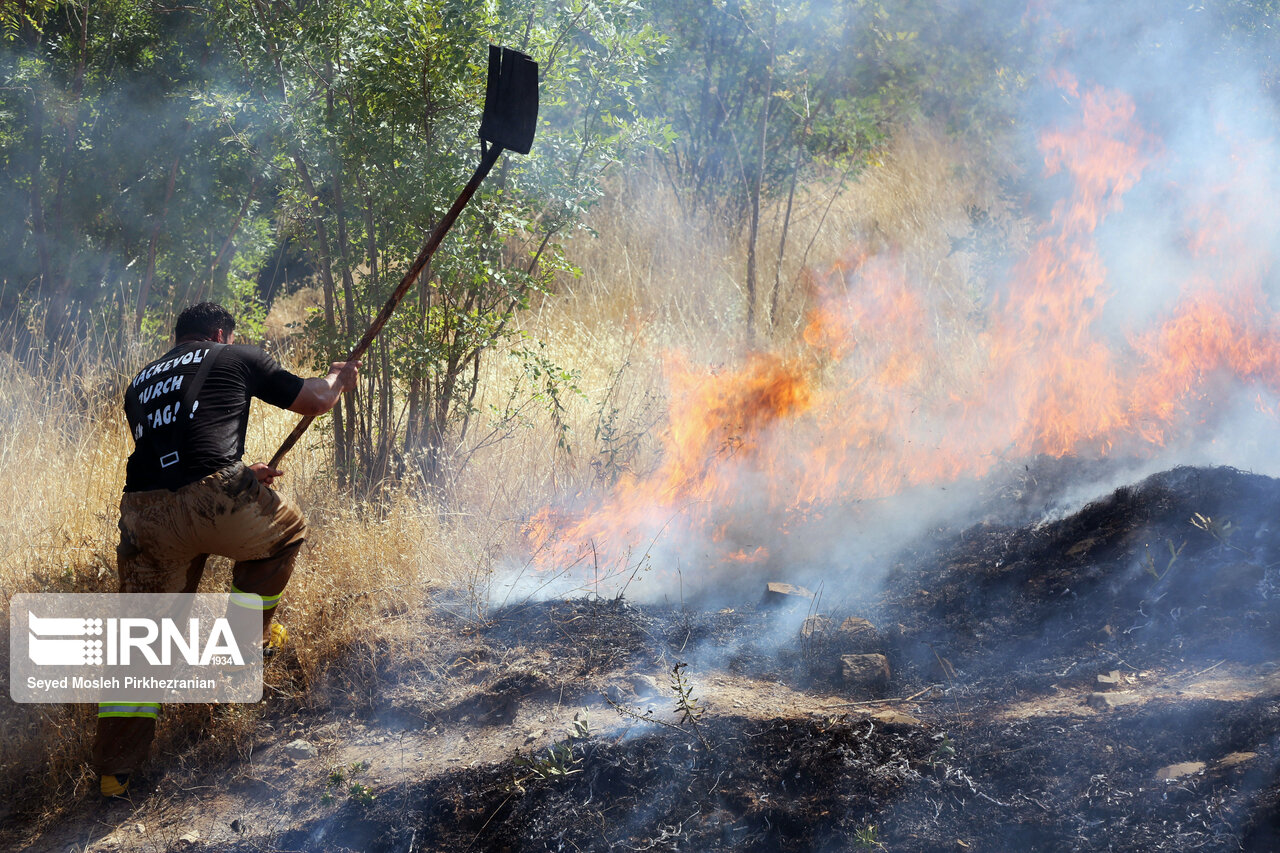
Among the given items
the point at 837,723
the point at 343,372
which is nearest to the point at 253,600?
the point at 343,372

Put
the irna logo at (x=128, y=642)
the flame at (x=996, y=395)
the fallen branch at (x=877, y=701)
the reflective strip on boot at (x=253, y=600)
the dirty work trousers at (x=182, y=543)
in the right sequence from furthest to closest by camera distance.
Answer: the flame at (x=996, y=395) < the irna logo at (x=128, y=642) < the reflective strip on boot at (x=253, y=600) < the dirty work trousers at (x=182, y=543) < the fallen branch at (x=877, y=701)

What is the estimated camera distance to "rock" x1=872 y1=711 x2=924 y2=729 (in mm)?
3785

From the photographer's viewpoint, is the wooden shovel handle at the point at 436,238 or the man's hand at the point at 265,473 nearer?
the wooden shovel handle at the point at 436,238

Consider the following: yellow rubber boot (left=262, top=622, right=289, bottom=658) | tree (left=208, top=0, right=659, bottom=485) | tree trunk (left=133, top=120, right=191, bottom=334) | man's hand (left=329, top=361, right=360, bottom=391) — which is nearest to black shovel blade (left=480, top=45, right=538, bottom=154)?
tree (left=208, top=0, right=659, bottom=485)

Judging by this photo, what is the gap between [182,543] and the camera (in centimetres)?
425

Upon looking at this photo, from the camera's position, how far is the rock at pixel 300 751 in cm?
439

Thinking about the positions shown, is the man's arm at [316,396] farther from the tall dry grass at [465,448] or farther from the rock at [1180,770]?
the rock at [1180,770]

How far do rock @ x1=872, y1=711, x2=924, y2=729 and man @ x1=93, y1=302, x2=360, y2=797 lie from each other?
9.65 feet

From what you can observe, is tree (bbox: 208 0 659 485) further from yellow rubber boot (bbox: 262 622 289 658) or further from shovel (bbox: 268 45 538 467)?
yellow rubber boot (bbox: 262 622 289 658)

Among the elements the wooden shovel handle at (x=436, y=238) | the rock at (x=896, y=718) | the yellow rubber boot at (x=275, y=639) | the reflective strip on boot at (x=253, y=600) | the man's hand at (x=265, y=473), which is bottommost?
the rock at (x=896, y=718)

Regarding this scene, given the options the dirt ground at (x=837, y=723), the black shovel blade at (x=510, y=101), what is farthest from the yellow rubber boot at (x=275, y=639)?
the black shovel blade at (x=510, y=101)

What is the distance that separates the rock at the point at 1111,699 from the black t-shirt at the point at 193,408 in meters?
3.85

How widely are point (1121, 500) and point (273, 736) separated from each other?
4692mm

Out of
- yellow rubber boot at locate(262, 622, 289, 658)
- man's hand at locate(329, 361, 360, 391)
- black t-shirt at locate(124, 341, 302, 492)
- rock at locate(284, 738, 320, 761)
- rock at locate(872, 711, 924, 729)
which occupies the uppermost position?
man's hand at locate(329, 361, 360, 391)
